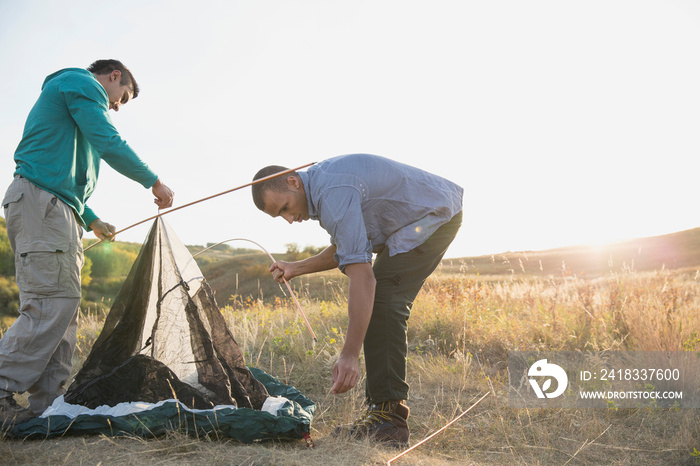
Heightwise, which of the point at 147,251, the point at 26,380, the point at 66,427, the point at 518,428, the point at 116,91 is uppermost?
the point at 116,91

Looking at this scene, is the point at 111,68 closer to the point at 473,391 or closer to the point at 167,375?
the point at 167,375

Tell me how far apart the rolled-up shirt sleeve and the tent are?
3.40 feet

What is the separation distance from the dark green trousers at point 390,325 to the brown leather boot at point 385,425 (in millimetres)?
55

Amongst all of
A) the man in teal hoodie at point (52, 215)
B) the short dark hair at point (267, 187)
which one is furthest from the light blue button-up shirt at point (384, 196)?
the man in teal hoodie at point (52, 215)

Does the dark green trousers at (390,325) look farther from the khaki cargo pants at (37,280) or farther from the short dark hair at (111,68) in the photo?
the short dark hair at (111,68)

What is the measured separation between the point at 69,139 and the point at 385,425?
2.45 m

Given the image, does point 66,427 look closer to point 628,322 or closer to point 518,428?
point 518,428

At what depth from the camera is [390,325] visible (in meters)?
2.54

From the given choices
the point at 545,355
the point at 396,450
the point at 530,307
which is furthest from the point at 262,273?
the point at 396,450

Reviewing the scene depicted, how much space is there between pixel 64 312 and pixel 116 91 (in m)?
1.42

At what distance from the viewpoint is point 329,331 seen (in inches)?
197

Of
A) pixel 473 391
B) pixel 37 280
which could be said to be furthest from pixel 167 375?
pixel 473 391

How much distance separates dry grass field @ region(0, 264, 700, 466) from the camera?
2.39 metres

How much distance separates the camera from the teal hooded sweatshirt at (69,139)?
271cm
